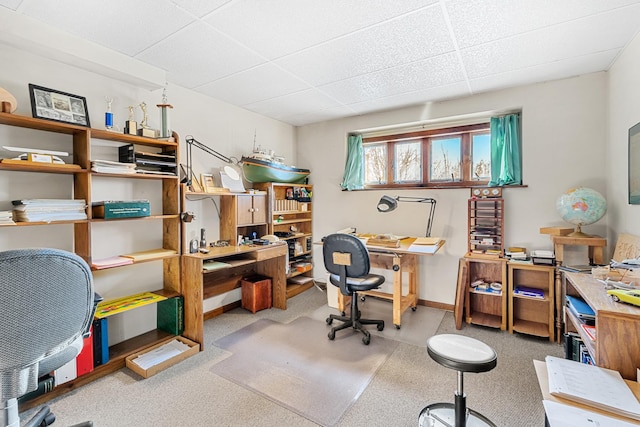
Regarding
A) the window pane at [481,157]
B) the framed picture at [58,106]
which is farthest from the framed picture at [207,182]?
the window pane at [481,157]

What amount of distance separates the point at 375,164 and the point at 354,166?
12.0 inches

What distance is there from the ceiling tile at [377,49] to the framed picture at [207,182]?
55.2 inches

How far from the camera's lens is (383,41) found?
2.13 m

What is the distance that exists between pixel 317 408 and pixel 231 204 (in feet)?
7.21

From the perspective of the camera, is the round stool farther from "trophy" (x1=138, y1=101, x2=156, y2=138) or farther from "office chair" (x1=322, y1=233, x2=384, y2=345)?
"trophy" (x1=138, y1=101, x2=156, y2=138)

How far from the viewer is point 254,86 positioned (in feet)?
9.77

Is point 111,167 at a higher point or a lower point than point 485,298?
higher

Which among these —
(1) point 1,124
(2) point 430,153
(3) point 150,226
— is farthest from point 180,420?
(2) point 430,153

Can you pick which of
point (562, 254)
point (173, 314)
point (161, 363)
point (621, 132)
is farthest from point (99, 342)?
point (621, 132)

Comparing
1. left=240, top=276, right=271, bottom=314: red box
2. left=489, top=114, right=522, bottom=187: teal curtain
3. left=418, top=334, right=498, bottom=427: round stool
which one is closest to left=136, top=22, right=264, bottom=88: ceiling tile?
left=240, top=276, right=271, bottom=314: red box

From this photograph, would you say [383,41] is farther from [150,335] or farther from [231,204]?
[150,335]

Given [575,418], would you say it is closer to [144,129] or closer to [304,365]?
[304,365]

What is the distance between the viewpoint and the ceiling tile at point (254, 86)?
2678mm

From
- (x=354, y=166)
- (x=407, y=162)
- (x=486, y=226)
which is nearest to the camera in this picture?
(x=486, y=226)
